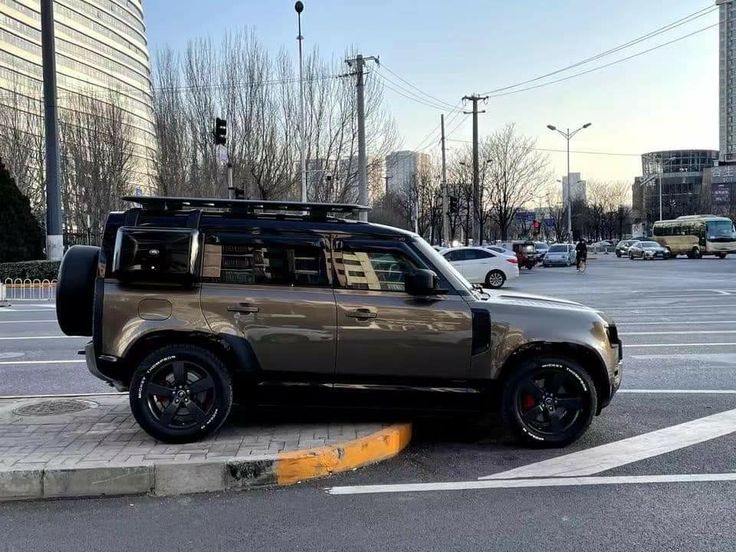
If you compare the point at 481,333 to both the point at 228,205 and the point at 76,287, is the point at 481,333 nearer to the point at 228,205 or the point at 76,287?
the point at 228,205

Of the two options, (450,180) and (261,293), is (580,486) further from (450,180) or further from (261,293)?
(450,180)

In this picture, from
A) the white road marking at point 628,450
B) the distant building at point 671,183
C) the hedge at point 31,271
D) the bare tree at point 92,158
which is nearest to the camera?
the white road marking at point 628,450

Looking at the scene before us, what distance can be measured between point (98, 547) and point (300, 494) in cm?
129

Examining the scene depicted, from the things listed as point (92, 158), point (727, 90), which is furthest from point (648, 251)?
point (727, 90)

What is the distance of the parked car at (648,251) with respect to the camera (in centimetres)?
5025

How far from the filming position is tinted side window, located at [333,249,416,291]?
5.34 m

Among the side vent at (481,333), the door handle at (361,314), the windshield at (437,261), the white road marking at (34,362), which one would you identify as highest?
the windshield at (437,261)

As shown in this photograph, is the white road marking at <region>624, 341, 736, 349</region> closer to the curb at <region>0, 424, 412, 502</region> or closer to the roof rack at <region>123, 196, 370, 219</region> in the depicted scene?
the roof rack at <region>123, 196, 370, 219</region>

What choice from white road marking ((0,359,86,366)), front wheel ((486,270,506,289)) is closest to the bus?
front wheel ((486,270,506,289))

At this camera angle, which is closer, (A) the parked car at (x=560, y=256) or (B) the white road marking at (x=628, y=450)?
(B) the white road marking at (x=628, y=450)

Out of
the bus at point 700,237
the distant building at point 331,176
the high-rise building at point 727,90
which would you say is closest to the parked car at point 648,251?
the bus at point 700,237

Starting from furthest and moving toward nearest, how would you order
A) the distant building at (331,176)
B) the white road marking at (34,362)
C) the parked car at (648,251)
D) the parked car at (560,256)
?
1. the parked car at (648,251)
2. the parked car at (560,256)
3. the distant building at (331,176)
4. the white road marking at (34,362)

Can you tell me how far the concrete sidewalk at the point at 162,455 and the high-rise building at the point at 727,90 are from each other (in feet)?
152

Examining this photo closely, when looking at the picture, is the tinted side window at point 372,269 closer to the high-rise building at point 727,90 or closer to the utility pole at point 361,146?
the utility pole at point 361,146
